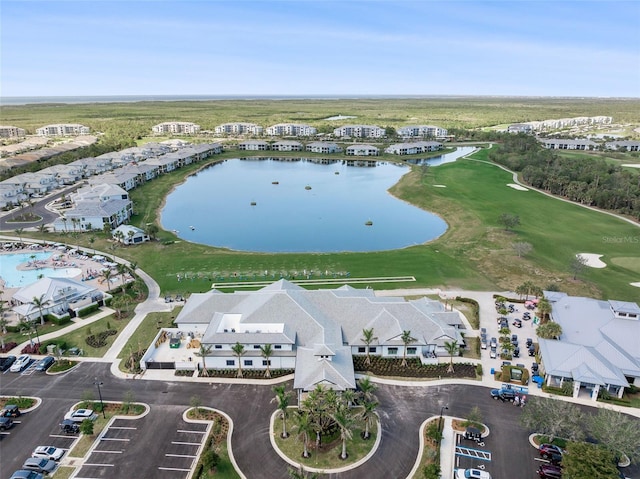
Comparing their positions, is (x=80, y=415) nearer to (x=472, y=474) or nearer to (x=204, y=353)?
(x=204, y=353)

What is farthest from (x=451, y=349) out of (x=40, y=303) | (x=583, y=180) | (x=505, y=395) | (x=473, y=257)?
(x=583, y=180)

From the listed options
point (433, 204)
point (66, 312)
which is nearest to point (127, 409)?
point (66, 312)

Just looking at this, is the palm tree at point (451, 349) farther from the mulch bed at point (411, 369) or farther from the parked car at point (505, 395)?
the parked car at point (505, 395)

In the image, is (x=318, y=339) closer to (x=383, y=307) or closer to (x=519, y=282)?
(x=383, y=307)

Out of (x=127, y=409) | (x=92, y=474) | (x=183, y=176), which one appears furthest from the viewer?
(x=183, y=176)

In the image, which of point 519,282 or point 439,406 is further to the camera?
point 519,282

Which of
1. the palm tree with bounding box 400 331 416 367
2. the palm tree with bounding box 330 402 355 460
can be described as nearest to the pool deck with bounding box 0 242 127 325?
the palm tree with bounding box 400 331 416 367

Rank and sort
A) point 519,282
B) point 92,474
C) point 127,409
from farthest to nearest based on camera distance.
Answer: point 519,282
point 127,409
point 92,474
